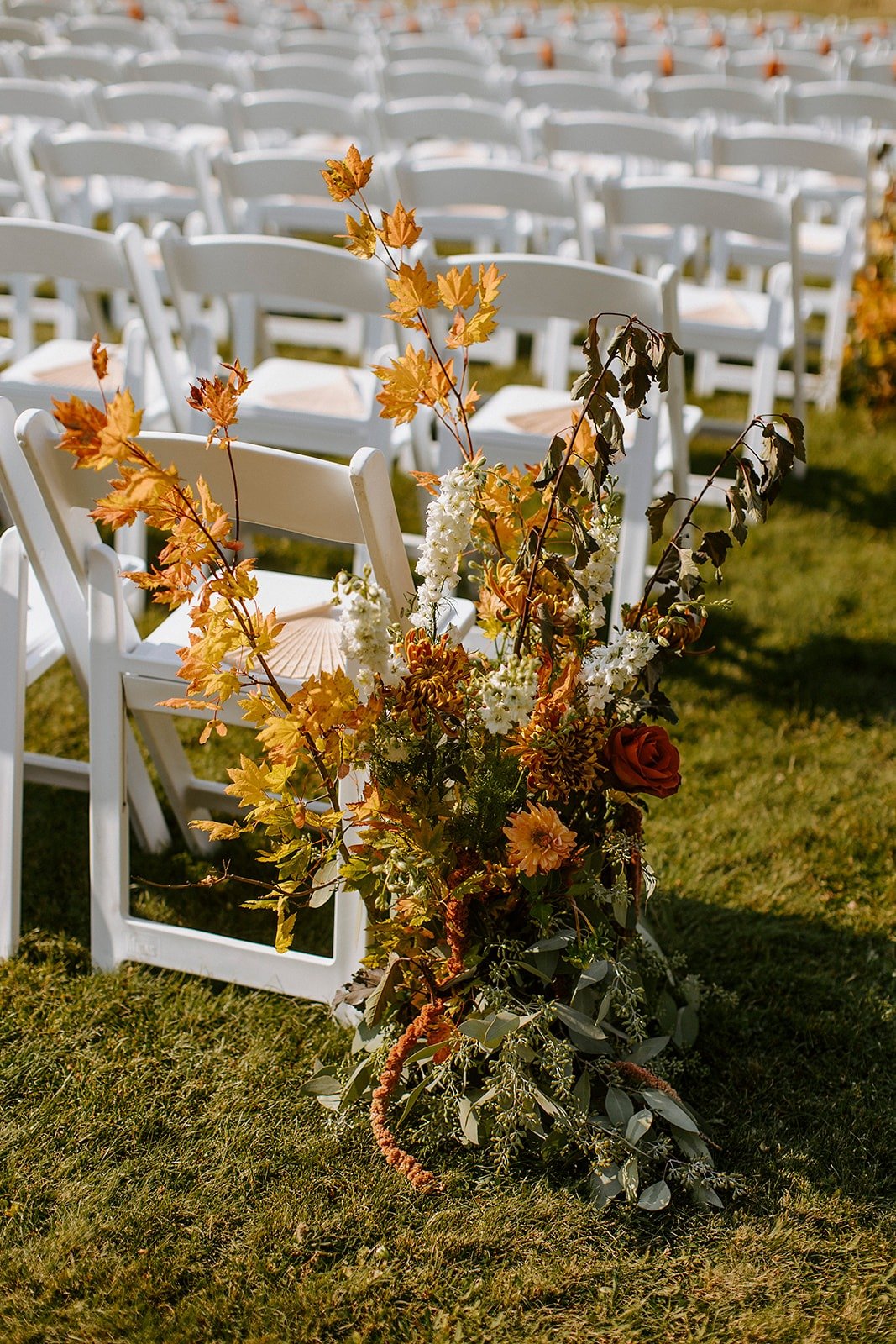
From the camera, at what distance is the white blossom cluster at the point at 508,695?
1.86m

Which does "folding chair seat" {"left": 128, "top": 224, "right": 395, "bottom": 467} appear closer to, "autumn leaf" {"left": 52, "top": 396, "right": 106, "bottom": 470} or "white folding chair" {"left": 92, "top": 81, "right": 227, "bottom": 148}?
"white folding chair" {"left": 92, "top": 81, "right": 227, "bottom": 148}

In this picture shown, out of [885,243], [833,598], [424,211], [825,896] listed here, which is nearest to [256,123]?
[424,211]

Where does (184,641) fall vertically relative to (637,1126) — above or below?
above

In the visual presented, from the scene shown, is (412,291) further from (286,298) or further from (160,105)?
(160,105)

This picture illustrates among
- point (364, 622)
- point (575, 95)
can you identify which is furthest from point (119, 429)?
point (575, 95)

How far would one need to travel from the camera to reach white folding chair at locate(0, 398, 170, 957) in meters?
2.32

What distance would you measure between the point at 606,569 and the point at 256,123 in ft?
13.6

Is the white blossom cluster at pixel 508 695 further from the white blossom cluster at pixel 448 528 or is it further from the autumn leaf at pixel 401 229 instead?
the autumn leaf at pixel 401 229

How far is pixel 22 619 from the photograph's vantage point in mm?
2469

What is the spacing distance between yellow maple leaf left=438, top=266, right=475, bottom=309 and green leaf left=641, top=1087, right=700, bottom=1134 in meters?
1.31

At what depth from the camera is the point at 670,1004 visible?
2.38m

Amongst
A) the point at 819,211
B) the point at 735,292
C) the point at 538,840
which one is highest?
the point at 819,211

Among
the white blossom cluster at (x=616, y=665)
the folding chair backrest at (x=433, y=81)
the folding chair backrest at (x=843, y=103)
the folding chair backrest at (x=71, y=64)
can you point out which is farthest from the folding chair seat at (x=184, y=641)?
the folding chair backrest at (x=71, y=64)

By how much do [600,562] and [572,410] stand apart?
2.38 ft
